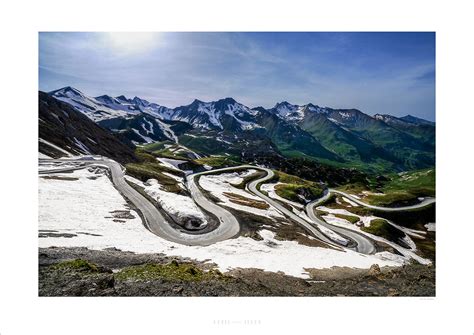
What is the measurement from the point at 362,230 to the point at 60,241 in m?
46.8

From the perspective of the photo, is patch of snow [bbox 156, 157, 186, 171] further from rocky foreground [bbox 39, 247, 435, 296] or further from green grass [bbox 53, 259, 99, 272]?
green grass [bbox 53, 259, 99, 272]

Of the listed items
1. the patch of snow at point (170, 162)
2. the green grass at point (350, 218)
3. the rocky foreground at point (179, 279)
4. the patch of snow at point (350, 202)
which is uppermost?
the patch of snow at point (170, 162)

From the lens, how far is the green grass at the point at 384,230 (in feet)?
158

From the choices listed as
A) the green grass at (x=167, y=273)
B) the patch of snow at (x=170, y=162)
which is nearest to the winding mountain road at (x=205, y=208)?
the green grass at (x=167, y=273)

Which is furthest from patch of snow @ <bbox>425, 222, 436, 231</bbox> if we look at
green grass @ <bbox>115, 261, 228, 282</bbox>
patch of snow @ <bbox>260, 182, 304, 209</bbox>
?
green grass @ <bbox>115, 261, 228, 282</bbox>

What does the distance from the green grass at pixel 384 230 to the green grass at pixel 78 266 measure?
45903mm

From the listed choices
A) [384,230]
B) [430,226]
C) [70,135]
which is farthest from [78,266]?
[430,226]

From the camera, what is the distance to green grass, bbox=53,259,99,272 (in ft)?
54.7

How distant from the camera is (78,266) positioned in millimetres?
16859

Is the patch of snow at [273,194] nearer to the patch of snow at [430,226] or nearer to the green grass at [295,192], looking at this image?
the green grass at [295,192]
